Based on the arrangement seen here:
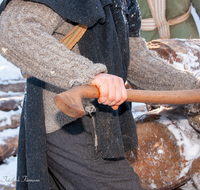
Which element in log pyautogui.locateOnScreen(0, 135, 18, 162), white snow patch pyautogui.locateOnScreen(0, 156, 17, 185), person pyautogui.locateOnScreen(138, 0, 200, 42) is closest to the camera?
white snow patch pyautogui.locateOnScreen(0, 156, 17, 185)

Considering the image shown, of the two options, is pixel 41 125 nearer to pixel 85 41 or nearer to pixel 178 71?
pixel 85 41

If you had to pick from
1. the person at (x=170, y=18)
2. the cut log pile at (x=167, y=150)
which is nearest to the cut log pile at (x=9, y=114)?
the cut log pile at (x=167, y=150)

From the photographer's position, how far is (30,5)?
814 mm

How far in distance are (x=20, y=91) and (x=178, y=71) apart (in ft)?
8.74

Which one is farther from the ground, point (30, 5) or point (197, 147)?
point (30, 5)

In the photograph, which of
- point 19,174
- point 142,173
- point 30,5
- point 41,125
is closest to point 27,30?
point 30,5

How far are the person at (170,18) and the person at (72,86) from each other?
9.59 ft

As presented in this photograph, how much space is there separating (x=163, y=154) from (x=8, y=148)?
1.71 metres

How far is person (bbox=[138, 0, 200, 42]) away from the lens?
361 centimetres

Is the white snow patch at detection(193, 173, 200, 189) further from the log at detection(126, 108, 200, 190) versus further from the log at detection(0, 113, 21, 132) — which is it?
the log at detection(0, 113, 21, 132)

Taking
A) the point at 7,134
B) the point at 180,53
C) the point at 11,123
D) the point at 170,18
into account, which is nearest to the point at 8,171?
the point at 7,134

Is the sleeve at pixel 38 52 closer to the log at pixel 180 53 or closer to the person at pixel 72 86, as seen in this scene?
the person at pixel 72 86

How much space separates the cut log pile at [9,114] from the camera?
7.34 ft

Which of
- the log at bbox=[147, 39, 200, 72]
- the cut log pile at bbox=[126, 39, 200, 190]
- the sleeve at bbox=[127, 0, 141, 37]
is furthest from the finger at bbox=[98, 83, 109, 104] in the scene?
the log at bbox=[147, 39, 200, 72]
